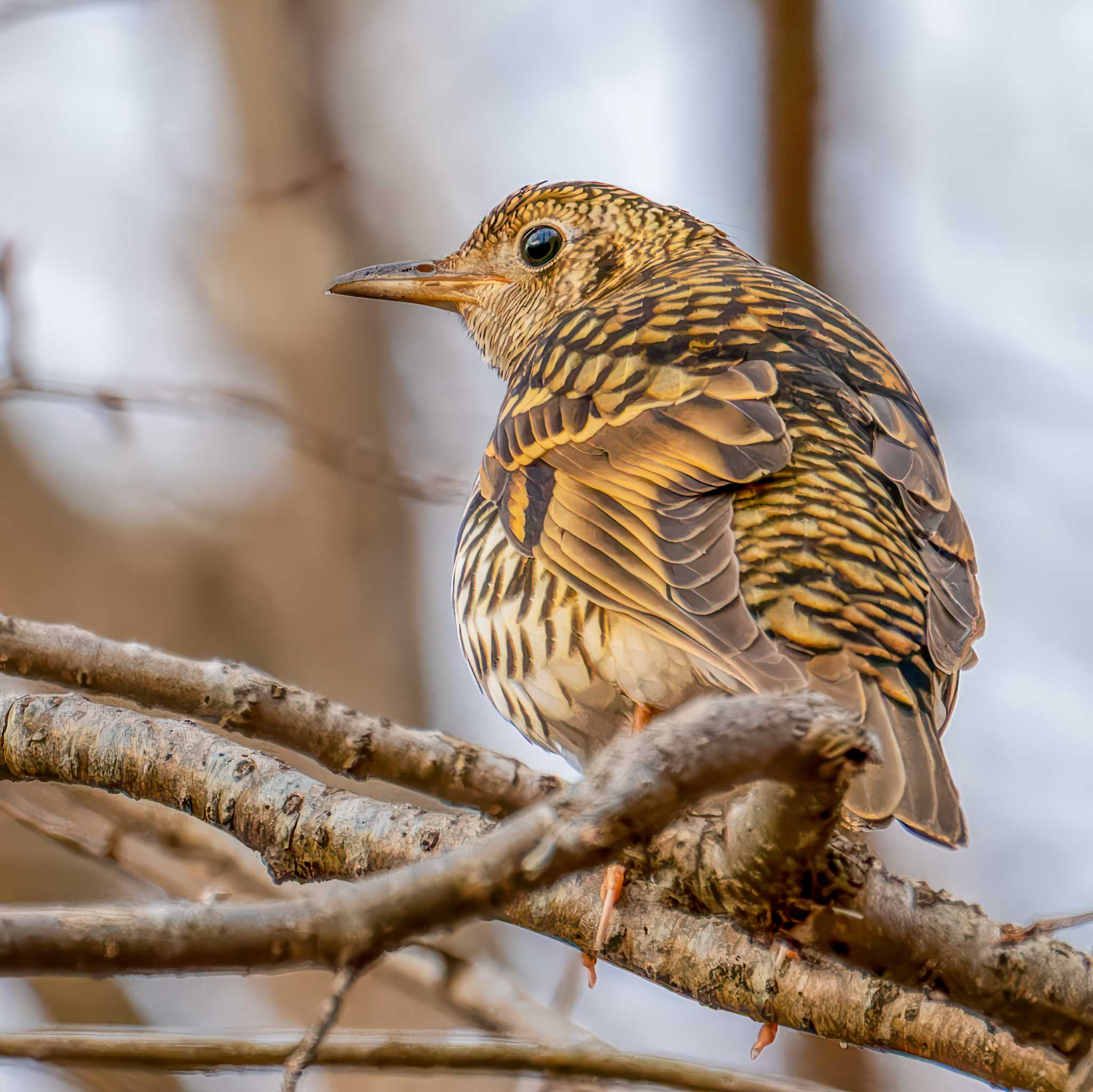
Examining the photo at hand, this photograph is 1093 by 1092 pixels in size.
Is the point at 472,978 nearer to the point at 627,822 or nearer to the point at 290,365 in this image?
the point at 627,822

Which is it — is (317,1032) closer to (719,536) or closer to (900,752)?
(900,752)

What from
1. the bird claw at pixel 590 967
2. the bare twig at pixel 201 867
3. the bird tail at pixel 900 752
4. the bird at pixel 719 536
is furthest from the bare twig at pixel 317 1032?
the bare twig at pixel 201 867

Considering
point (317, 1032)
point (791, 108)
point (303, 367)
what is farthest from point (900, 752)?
point (303, 367)

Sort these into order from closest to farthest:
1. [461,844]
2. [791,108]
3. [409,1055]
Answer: [409,1055], [461,844], [791,108]

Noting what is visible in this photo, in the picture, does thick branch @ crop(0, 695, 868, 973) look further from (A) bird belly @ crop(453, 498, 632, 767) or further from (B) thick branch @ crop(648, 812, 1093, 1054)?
(A) bird belly @ crop(453, 498, 632, 767)

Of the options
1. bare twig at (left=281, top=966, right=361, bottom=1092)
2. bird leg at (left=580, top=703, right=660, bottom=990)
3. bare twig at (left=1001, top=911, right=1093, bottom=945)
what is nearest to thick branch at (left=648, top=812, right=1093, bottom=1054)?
bare twig at (left=1001, top=911, right=1093, bottom=945)

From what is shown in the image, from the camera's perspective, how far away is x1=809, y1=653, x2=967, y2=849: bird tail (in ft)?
6.45

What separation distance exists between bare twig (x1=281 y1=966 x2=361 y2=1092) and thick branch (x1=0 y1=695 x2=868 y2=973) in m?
0.10

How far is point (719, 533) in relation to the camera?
2604 mm

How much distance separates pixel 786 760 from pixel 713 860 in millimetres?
627

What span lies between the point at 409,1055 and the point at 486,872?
33.8 inches

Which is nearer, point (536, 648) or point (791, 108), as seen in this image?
point (536, 648)

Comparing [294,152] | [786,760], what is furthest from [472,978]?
[294,152]

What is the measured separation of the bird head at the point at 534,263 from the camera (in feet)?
14.1
